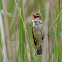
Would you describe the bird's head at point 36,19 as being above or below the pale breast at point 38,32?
above

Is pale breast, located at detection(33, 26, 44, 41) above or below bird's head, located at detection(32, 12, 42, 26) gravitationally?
below

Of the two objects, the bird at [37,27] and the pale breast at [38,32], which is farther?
the pale breast at [38,32]

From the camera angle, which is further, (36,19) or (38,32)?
(38,32)

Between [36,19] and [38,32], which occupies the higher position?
[36,19]

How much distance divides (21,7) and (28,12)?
766 mm

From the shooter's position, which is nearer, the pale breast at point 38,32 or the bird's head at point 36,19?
the bird's head at point 36,19

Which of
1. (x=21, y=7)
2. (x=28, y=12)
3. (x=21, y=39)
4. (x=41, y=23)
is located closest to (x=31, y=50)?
(x=21, y=39)

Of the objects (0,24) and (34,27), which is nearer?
(0,24)

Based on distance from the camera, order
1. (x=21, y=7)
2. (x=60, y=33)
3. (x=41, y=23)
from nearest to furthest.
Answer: (x=21, y=7) < (x=60, y=33) < (x=41, y=23)

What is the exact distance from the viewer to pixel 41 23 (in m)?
1.72

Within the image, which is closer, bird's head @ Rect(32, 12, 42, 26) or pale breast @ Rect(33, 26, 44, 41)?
bird's head @ Rect(32, 12, 42, 26)

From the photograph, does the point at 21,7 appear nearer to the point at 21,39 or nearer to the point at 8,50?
the point at 21,39

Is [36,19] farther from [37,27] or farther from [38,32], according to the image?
[38,32]

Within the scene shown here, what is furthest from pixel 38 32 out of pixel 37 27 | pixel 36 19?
pixel 36 19
